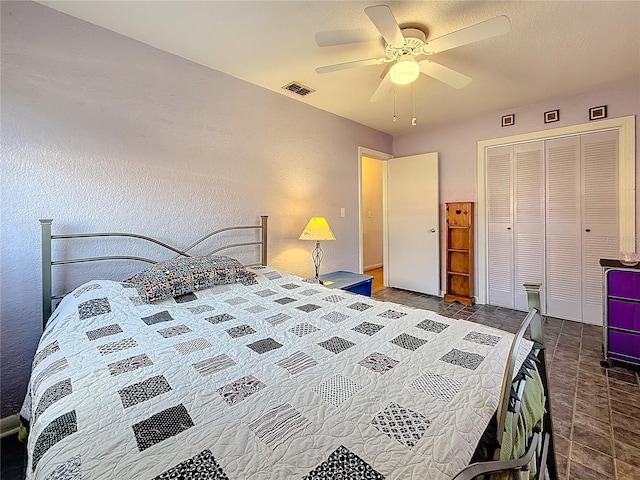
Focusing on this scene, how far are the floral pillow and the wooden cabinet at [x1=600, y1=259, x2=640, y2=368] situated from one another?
109 inches

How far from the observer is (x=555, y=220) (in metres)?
3.33

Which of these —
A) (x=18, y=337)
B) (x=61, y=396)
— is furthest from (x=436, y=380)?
(x=18, y=337)

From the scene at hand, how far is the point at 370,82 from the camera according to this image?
2.72 metres

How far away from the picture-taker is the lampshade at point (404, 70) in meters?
1.90

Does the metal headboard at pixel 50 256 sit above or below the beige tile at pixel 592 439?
above

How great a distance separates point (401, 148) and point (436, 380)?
4183 mm

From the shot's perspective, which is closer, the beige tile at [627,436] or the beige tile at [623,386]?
the beige tile at [627,436]

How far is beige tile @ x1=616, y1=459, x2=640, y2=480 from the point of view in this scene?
136 cm

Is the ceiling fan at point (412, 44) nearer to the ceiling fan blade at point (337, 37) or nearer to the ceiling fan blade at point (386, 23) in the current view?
the ceiling fan blade at point (386, 23)

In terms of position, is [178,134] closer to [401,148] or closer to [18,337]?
[18,337]

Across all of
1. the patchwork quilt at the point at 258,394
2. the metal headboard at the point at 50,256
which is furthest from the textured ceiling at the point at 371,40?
the patchwork quilt at the point at 258,394

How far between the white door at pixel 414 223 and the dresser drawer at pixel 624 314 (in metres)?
1.95

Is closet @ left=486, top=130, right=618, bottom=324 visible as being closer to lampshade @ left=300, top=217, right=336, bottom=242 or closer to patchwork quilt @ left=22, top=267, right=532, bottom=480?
lampshade @ left=300, top=217, right=336, bottom=242

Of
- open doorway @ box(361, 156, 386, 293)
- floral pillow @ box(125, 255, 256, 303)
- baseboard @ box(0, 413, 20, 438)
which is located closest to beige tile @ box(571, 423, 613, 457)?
floral pillow @ box(125, 255, 256, 303)
